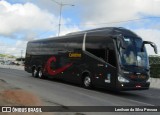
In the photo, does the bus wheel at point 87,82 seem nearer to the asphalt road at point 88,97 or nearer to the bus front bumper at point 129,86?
the asphalt road at point 88,97

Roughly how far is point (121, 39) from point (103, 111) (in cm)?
684

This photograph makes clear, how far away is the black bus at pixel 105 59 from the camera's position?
738 inches

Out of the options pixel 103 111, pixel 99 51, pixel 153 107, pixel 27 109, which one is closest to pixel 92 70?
pixel 99 51

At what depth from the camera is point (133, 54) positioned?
62.7 ft

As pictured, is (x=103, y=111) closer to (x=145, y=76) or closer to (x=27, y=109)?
(x=27, y=109)

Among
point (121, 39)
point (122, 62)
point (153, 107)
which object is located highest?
point (121, 39)

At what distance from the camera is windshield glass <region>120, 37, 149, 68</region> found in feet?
61.7

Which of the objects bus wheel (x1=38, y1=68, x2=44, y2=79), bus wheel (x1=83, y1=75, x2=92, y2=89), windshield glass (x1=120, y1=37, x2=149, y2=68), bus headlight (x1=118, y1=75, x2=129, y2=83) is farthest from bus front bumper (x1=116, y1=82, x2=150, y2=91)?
bus wheel (x1=38, y1=68, x2=44, y2=79)

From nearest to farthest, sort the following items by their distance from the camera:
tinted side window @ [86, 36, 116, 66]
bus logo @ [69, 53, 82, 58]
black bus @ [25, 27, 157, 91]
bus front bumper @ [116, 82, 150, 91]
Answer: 1. bus front bumper @ [116, 82, 150, 91]
2. black bus @ [25, 27, 157, 91]
3. tinted side window @ [86, 36, 116, 66]
4. bus logo @ [69, 53, 82, 58]

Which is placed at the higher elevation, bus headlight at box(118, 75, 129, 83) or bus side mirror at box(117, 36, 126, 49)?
bus side mirror at box(117, 36, 126, 49)

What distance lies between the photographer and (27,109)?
10.1m

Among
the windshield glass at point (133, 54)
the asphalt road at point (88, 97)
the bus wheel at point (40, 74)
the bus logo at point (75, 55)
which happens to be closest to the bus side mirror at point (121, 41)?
the windshield glass at point (133, 54)

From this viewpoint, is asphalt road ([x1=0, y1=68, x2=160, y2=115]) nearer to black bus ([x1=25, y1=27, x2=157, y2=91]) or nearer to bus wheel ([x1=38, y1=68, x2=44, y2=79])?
black bus ([x1=25, y1=27, x2=157, y2=91])

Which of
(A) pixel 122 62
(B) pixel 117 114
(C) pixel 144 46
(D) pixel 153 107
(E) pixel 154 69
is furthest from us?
(E) pixel 154 69
